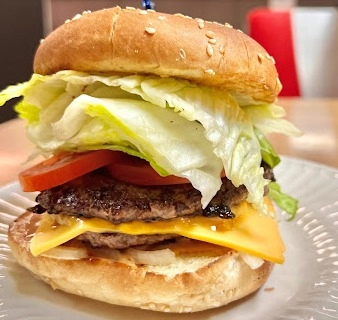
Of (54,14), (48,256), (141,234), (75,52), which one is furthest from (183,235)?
(54,14)

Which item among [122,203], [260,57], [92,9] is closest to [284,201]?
[260,57]

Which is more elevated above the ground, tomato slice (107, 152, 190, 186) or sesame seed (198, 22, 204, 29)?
sesame seed (198, 22, 204, 29)

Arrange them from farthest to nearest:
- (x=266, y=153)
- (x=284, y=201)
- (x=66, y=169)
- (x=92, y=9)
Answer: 1. (x=92, y=9)
2. (x=284, y=201)
3. (x=266, y=153)
4. (x=66, y=169)

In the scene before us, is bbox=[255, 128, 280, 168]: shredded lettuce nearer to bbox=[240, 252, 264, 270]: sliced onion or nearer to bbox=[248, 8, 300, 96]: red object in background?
bbox=[240, 252, 264, 270]: sliced onion

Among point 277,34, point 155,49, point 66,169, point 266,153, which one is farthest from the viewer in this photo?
point 277,34

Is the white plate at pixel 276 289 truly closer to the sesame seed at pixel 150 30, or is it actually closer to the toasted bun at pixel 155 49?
the toasted bun at pixel 155 49

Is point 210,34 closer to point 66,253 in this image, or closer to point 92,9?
point 66,253

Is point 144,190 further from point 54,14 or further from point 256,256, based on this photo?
point 54,14

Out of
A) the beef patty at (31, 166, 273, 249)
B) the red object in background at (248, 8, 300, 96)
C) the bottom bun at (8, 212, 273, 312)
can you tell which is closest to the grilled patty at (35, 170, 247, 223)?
the beef patty at (31, 166, 273, 249)
